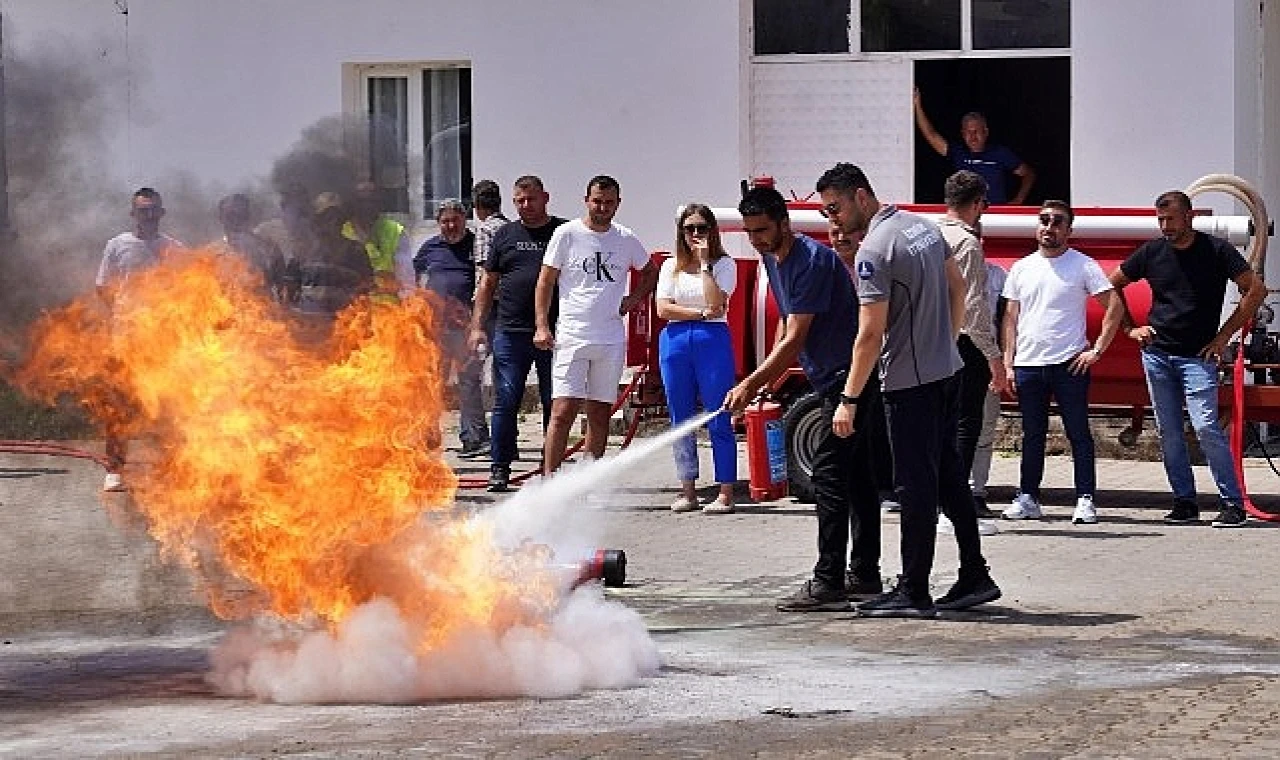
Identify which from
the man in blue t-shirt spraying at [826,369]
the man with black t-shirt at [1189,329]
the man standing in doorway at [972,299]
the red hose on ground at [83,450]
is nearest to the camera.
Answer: the man in blue t-shirt spraying at [826,369]

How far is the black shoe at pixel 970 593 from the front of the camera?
10.8 m

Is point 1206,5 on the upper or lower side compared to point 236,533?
upper

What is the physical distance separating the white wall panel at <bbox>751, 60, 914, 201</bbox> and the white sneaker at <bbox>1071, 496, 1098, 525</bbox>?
5.17m

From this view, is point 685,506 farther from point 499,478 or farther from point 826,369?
point 826,369

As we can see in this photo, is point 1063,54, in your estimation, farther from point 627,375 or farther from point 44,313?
point 44,313

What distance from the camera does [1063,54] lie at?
18141 mm

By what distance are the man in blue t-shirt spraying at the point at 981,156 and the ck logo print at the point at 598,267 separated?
15.8 feet

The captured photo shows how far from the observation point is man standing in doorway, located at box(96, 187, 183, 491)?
994cm

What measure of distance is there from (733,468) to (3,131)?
565 cm

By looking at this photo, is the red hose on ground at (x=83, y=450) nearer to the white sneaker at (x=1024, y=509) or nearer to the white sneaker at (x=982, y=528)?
the white sneaker at (x=982, y=528)

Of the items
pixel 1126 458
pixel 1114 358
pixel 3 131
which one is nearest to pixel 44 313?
pixel 3 131

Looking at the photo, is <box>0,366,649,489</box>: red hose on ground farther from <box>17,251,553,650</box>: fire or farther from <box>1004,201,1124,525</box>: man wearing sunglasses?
<box>1004,201,1124,525</box>: man wearing sunglasses

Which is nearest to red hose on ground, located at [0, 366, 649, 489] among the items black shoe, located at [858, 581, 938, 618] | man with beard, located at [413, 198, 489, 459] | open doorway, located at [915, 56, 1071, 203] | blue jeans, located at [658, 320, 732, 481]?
blue jeans, located at [658, 320, 732, 481]

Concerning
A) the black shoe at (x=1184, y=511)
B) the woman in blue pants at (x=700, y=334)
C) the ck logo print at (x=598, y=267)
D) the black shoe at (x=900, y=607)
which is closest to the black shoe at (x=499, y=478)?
the woman in blue pants at (x=700, y=334)
